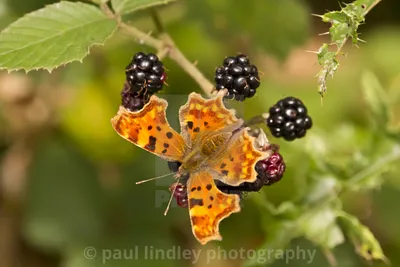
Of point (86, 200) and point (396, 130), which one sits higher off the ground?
point (396, 130)

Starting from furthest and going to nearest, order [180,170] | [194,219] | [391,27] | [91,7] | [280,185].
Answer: [391,27] → [280,185] → [91,7] → [180,170] → [194,219]

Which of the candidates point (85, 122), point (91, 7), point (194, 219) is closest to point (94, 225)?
point (85, 122)

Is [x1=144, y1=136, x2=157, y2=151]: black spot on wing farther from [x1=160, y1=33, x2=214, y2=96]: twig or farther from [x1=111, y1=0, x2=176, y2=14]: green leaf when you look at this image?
[x1=111, y1=0, x2=176, y2=14]: green leaf

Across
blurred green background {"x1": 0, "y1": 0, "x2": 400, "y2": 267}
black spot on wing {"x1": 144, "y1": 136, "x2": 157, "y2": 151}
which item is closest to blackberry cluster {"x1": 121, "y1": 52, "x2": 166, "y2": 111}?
black spot on wing {"x1": 144, "y1": 136, "x2": 157, "y2": 151}

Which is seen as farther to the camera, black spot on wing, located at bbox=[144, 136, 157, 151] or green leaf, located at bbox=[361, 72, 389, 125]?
green leaf, located at bbox=[361, 72, 389, 125]

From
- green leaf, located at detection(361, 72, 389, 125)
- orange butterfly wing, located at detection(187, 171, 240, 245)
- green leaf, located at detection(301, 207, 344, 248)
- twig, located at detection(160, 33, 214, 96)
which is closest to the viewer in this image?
orange butterfly wing, located at detection(187, 171, 240, 245)

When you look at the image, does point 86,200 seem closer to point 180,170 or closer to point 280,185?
point 280,185

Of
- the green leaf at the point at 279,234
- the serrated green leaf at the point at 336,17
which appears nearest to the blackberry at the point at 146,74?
the serrated green leaf at the point at 336,17
